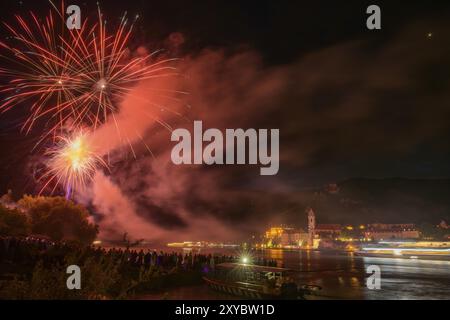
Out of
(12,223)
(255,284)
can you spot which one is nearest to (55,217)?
(12,223)

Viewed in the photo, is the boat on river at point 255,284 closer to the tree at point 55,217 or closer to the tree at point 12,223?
the tree at point 12,223

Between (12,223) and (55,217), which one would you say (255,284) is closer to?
(12,223)

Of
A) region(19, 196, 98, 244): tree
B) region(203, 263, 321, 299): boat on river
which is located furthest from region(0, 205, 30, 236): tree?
region(203, 263, 321, 299): boat on river

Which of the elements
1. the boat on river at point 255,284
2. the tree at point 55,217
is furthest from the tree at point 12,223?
the boat on river at point 255,284

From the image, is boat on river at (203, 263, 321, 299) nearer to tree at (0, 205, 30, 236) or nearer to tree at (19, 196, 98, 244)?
tree at (0, 205, 30, 236)
